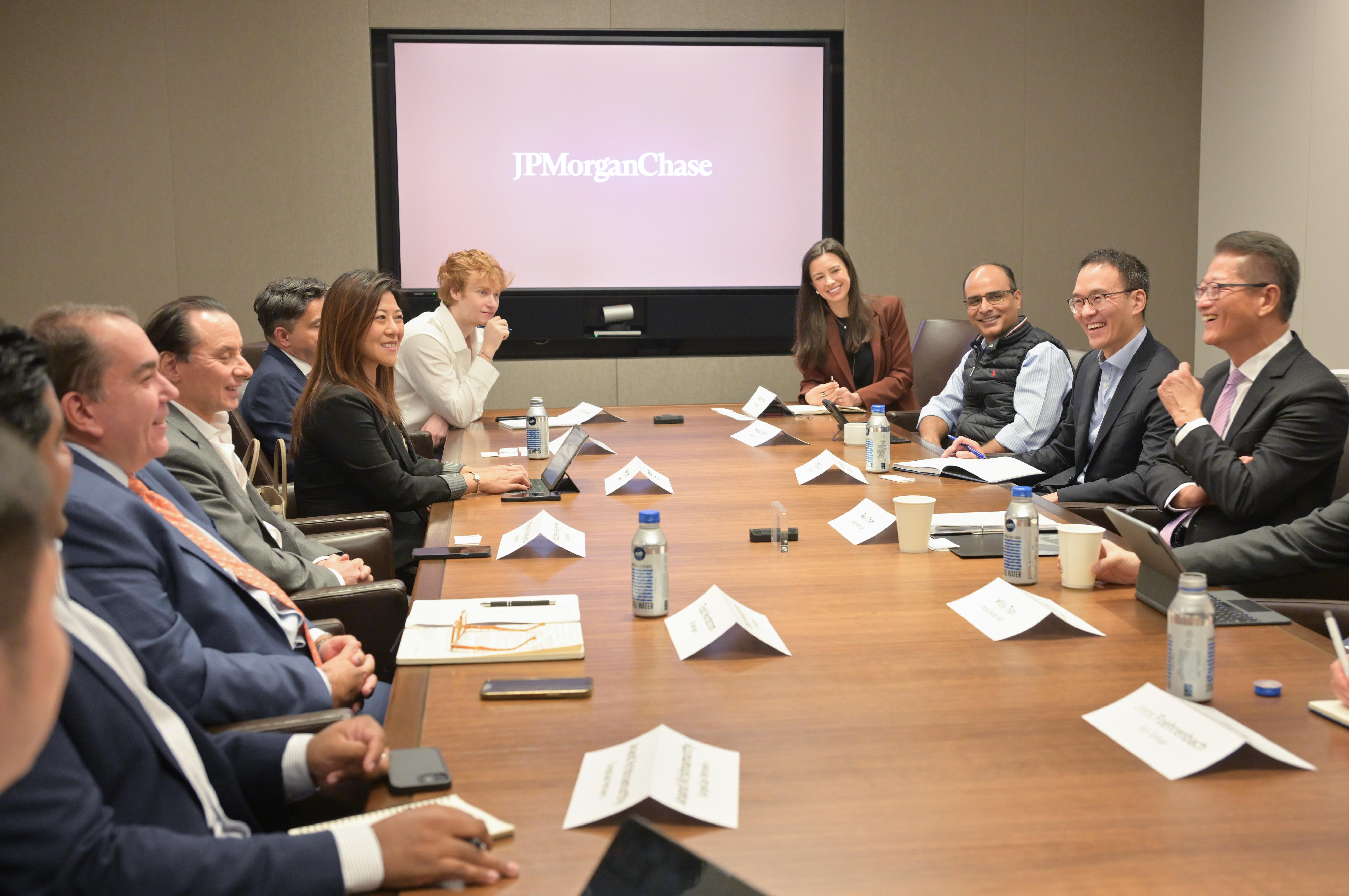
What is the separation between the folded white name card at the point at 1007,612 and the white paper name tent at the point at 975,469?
126 cm

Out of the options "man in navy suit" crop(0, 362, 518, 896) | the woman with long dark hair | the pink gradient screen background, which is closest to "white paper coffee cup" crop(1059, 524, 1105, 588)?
"man in navy suit" crop(0, 362, 518, 896)

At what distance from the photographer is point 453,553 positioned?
2492 millimetres

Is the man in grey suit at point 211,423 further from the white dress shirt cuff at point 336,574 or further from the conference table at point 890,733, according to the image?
the conference table at point 890,733

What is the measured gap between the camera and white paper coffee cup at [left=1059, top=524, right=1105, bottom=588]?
82.6 inches

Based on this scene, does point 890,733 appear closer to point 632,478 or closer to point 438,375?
point 632,478

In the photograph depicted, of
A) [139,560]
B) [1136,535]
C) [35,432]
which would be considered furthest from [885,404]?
[35,432]

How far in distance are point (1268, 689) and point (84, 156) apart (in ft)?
21.6

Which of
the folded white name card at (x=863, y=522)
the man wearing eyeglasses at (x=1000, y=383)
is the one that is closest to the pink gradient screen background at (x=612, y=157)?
the man wearing eyeglasses at (x=1000, y=383)

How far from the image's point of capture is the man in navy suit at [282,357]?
3.93 metres

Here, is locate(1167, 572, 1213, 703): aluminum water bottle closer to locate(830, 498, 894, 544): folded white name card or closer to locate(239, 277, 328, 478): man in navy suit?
locate(830, 498, 894, 544): folded white name card

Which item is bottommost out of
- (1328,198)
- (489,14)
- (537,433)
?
(537,433)

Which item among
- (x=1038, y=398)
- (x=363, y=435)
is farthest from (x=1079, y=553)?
(x=1038, y=398)

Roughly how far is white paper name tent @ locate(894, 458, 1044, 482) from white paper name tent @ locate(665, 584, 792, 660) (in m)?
1.51

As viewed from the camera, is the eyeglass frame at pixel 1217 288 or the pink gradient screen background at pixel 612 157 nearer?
the eyeglass frame at pixel 1217 288
